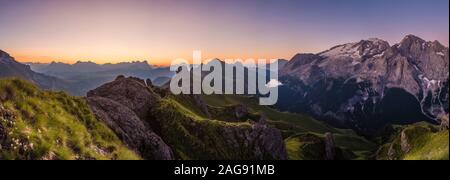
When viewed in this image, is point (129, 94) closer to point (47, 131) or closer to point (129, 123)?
point (129, 123)

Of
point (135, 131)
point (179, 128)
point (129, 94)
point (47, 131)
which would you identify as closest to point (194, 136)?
point (179, 128)

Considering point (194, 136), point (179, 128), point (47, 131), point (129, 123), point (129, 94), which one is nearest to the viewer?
point (47, 131)

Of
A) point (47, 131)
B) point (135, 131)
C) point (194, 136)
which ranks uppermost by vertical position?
point (47, 131)

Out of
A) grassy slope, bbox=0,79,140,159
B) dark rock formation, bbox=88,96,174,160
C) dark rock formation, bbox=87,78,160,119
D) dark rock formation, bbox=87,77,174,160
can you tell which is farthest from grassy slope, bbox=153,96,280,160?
grassy slope, bbox=0,79,140,159

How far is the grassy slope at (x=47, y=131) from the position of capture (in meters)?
23.7

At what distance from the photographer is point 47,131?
2595 cm

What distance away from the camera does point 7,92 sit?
28.8 metres

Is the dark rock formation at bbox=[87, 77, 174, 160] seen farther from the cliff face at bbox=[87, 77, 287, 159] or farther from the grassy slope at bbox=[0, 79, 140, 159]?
the grassy slope at bbox=[0, 79, 140, 159]

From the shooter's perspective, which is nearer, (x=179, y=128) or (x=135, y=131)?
(x=135, y=131)

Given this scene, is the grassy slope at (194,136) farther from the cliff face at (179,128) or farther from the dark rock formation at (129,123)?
the dark rock formation at (129,123)

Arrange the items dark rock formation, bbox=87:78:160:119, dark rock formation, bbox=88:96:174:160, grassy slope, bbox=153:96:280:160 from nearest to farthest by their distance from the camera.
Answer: dark rock formation, bbox=88:96:174:160, grassy slope, bbox=153:96:280:160, dark rock formation, bbox=87:78:160:119

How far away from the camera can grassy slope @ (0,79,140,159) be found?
23719 mm
